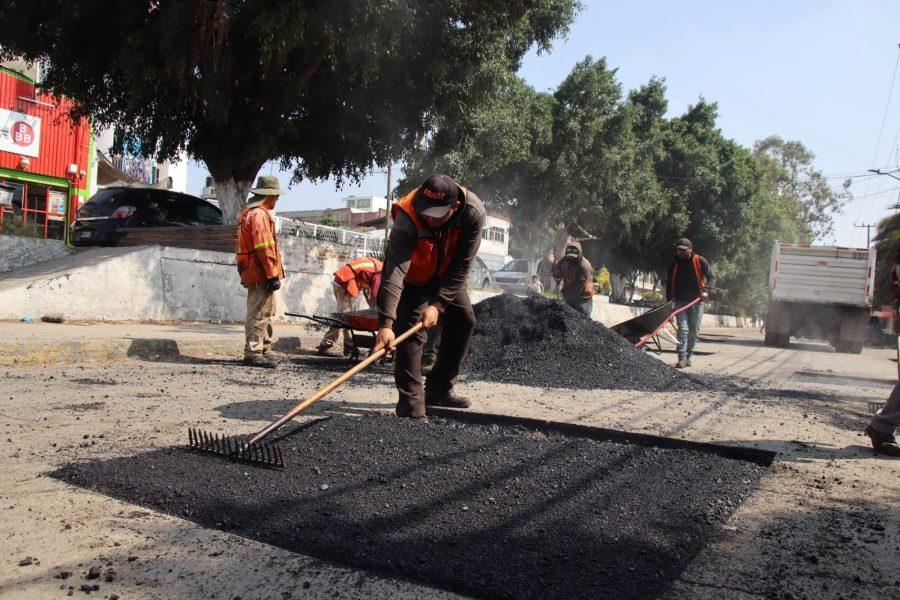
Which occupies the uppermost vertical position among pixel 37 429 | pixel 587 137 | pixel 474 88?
pixel 587 137

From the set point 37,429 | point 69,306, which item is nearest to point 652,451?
point 37,429

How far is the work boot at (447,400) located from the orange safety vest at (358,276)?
3623 mm

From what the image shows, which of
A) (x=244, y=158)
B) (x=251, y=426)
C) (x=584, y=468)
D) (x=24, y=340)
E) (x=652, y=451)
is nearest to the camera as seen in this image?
(x=584, y=468)

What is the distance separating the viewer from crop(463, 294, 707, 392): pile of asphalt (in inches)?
285

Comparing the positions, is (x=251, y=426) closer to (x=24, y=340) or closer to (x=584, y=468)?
(x=584, y=468)

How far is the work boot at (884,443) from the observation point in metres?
4.36

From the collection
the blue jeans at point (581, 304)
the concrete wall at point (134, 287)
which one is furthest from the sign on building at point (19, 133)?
the blue jeans at point (581, 304)

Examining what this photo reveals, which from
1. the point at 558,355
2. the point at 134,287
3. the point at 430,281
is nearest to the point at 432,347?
the point at 558,355

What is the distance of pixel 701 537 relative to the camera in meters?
2.66

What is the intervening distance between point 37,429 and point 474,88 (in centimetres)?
1008

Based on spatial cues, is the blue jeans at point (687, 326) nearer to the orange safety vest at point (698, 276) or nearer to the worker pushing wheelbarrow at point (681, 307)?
the worker pushing wheelbarrow at point (681, 307)

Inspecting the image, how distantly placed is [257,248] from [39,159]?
1537 cm

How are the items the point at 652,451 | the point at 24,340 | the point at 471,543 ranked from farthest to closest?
1. the point at 24,340
2. the point at 652,451
3. the point at 471,543

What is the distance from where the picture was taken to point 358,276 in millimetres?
8570
